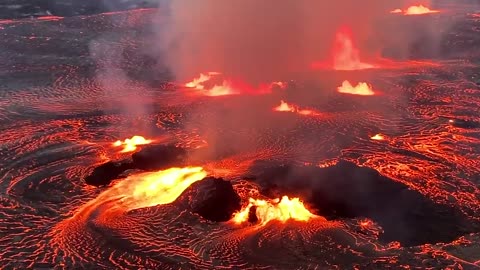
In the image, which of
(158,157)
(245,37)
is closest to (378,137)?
(158,157)

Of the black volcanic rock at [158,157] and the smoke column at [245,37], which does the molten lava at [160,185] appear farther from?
the smoke column at [245,37]

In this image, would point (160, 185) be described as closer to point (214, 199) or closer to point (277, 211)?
point (214, 199)

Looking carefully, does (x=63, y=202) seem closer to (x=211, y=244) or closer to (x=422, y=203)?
(x=211, y=244)

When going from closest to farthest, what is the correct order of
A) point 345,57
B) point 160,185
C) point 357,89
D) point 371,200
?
point 371,200 → point 160,185 → point 357,89 → point 345,57

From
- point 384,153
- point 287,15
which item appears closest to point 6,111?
point 384,153

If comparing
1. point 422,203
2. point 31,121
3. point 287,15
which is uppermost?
point 287,15

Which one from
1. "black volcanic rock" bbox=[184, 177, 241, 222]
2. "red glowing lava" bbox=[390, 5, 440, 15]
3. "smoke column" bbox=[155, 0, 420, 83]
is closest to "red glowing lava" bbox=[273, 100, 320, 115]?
"smoke column" bbox=[155, 0, 420, 83]

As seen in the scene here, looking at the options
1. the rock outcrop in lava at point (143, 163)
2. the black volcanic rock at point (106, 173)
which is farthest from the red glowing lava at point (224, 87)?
the black volcanic rock at point (106, 173)
